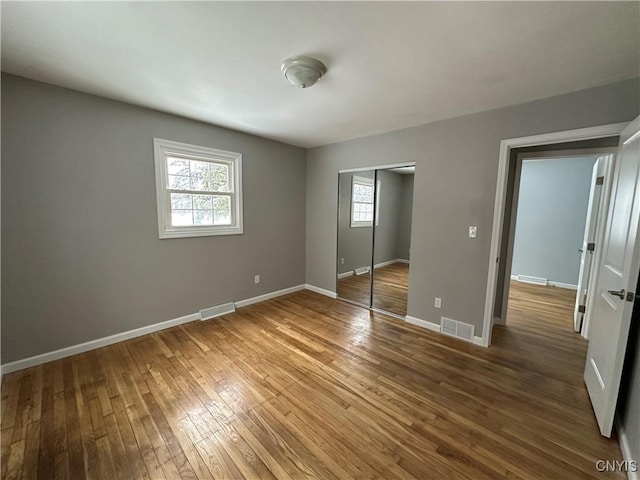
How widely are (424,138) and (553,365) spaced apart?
8.92 feet

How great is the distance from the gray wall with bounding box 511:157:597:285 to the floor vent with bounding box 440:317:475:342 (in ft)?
11.5

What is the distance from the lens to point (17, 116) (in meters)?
2.05

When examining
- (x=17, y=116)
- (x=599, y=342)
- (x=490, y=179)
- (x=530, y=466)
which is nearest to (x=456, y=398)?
(x=530, y=466)

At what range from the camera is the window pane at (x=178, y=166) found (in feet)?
9.76

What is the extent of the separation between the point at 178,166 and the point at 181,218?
2.09 ft

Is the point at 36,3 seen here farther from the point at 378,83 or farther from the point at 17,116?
the point at 378,83

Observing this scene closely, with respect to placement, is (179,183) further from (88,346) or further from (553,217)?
(553,217)

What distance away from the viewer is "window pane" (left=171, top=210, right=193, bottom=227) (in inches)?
119

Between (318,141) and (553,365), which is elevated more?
(318,141)

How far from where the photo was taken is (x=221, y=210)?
3469 millimetres

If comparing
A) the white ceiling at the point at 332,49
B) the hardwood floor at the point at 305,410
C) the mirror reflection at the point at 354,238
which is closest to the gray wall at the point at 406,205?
the mirror reflection at the point at 354,238

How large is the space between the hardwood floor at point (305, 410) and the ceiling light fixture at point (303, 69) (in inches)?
95.6

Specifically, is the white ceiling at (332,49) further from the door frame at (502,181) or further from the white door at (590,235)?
the white door at (590,235)

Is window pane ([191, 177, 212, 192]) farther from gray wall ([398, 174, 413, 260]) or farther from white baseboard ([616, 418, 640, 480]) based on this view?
white baseboard ([616, 418, 640, 480])
